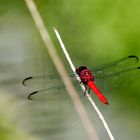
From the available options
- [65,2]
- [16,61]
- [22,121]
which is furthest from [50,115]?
[65,2]

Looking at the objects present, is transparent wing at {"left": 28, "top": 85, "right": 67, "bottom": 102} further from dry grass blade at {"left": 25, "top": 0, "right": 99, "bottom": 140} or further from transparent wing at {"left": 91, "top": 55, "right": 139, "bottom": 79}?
transparent wing at {"left": 91, "top": 55, "right": 139, "bottom": 79}

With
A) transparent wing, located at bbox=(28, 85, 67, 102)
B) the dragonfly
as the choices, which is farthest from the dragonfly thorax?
transparent wing, located at bbox=(28, 85, 67, 102)

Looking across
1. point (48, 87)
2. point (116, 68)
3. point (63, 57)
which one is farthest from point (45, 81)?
point (116, 68)

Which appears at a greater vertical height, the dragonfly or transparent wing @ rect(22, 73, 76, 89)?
transparent wing @ rect(22, 73, 76, 89)

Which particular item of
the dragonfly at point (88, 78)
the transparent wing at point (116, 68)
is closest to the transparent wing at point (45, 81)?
the dragonfly at point (88, 78)

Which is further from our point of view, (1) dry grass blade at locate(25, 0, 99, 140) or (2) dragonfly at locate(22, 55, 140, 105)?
(2) dragonfly at locate(22, 55, 140, 105)

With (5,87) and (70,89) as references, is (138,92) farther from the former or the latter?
(5,87)

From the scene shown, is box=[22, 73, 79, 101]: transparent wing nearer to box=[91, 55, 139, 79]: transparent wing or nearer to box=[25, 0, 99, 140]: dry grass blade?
box=[25, 0, 99, 140]: dry grass blade
